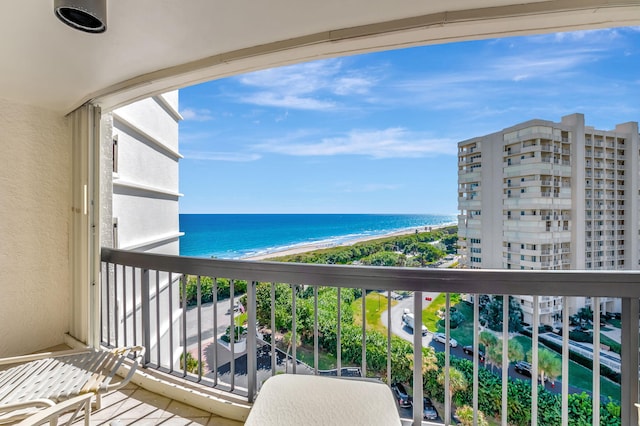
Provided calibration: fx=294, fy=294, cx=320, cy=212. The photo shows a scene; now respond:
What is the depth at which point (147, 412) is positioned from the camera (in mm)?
1896

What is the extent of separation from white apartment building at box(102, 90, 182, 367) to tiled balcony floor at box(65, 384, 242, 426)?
22.9 inches

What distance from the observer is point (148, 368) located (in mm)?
2268

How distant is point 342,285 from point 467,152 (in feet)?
22.6

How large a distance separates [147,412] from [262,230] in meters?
27.3

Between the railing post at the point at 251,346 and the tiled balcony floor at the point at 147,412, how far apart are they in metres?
0.20

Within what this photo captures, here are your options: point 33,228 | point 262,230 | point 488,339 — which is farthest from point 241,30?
point 262,230

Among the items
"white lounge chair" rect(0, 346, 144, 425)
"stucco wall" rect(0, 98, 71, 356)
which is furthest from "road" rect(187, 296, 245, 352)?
"white lounge chair" rect(0, 346, 144, 425)

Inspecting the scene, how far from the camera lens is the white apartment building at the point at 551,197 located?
4.45m

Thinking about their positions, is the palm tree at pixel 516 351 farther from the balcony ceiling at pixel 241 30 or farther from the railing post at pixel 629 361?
the balcony ceiling at pixel 241 30

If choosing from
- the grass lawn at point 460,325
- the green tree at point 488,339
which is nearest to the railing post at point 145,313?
the grass lawn at point 460,325

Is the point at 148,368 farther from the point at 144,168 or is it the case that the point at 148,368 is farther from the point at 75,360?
the point at 144,168

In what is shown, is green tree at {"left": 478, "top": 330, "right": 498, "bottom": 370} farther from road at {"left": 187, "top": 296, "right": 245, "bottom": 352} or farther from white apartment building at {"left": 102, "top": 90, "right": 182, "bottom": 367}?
road at {"left": 187, "top": 296, "right": 245, "bottom": 352}

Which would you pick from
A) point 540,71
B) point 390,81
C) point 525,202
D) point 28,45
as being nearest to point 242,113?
point 390,81

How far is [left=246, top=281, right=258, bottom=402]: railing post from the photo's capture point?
1.83m
